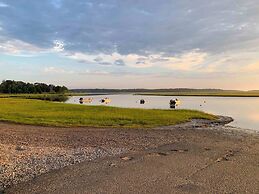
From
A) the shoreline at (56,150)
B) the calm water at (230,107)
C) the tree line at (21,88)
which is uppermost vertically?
the tree line at (21,88)

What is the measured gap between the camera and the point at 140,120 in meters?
31.5

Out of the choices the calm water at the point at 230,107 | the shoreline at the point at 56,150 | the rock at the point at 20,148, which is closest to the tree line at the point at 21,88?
the calm water at the point at 230,107

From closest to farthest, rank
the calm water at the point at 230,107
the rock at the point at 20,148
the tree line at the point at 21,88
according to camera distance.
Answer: the rock at the point at 20,148, the calm water at the point at 230,107, the tree line at the point at 21,88

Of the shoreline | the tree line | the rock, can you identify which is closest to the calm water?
the shoreline

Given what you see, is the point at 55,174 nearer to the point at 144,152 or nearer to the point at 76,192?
the point at 76,192

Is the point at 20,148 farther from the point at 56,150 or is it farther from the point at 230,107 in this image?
the point at 230,107

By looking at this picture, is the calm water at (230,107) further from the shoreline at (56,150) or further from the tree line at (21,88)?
the tree line at (21,88)

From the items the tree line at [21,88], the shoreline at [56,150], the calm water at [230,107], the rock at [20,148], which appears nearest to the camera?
the shoreline at [56,150]

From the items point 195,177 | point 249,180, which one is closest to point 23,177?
point 195,177

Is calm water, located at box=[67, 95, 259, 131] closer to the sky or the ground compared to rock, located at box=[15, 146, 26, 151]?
closer to the ground

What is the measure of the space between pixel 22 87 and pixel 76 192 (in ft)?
602

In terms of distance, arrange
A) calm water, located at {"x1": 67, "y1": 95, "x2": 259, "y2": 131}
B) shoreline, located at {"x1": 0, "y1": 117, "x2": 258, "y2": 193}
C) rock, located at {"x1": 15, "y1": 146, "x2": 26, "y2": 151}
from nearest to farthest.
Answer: shoreline, located at {"x1": 0, "y1": 117, "x2": 258, "y2": 193} < rock, located at {"x1": 15, "y1": 146, "x2": 26, "y2": 151} < calm water, located at {"x1": 67, "y1": 95, "x2": 259, "y2": 131}

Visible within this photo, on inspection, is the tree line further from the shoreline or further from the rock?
the rock

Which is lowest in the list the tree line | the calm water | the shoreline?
the calm water
